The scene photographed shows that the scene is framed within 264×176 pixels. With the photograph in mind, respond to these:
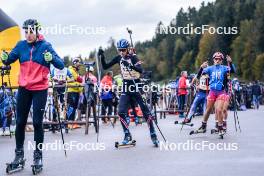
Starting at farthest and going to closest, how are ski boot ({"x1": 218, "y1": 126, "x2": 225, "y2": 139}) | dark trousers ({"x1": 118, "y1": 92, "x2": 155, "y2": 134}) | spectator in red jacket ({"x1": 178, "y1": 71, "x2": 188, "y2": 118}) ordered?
spectator in red jacket ({"x1": 178, "y1": 71, "x2": 188, "y2": 118}) < ski boot ({"x1": 218, "y1": 126, "x2": 225, "y2": 139}) < dark trousers ({"x1": 118, "y1": 92, "x2": 155, "y2": 134})

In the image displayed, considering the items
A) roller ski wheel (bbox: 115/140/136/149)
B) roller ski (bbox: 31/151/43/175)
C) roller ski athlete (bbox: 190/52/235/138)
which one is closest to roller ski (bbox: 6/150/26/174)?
roller ski (bbox: 31/151/43/175)

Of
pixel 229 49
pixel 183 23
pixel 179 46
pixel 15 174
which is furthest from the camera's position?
pixel 183 23

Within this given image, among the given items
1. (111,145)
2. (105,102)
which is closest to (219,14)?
(105,102)

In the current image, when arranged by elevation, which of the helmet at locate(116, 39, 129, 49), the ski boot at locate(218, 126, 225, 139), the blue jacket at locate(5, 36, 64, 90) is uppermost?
the helmet at locate(116, 39, 129, 49)

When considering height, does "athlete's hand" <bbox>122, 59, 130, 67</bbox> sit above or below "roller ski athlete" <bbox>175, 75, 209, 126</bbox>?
above

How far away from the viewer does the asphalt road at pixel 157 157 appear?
812 centimetres

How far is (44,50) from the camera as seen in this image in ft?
27.6

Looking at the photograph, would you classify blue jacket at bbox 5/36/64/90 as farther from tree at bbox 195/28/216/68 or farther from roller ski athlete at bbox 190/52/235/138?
tree at bbox 195/28/216/68

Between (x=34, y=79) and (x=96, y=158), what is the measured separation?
82.4 inches

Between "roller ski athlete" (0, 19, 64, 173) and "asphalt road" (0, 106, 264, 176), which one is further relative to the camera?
"roller ski athlete" (0, 19, 64, 173)

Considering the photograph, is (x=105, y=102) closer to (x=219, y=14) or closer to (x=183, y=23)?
(x=219, y=14)

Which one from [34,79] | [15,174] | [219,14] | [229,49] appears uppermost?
[219,14]

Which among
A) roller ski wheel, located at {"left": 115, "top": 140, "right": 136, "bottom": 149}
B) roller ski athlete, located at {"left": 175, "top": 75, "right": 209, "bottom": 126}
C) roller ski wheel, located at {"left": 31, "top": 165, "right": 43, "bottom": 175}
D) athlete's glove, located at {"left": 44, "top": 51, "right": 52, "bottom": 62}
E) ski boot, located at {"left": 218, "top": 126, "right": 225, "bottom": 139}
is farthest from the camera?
roller ski athlete, located at {"left": 175, "top": 75, "right": 209, "bottom": 126}

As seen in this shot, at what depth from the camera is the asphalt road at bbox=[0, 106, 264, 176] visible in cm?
812
